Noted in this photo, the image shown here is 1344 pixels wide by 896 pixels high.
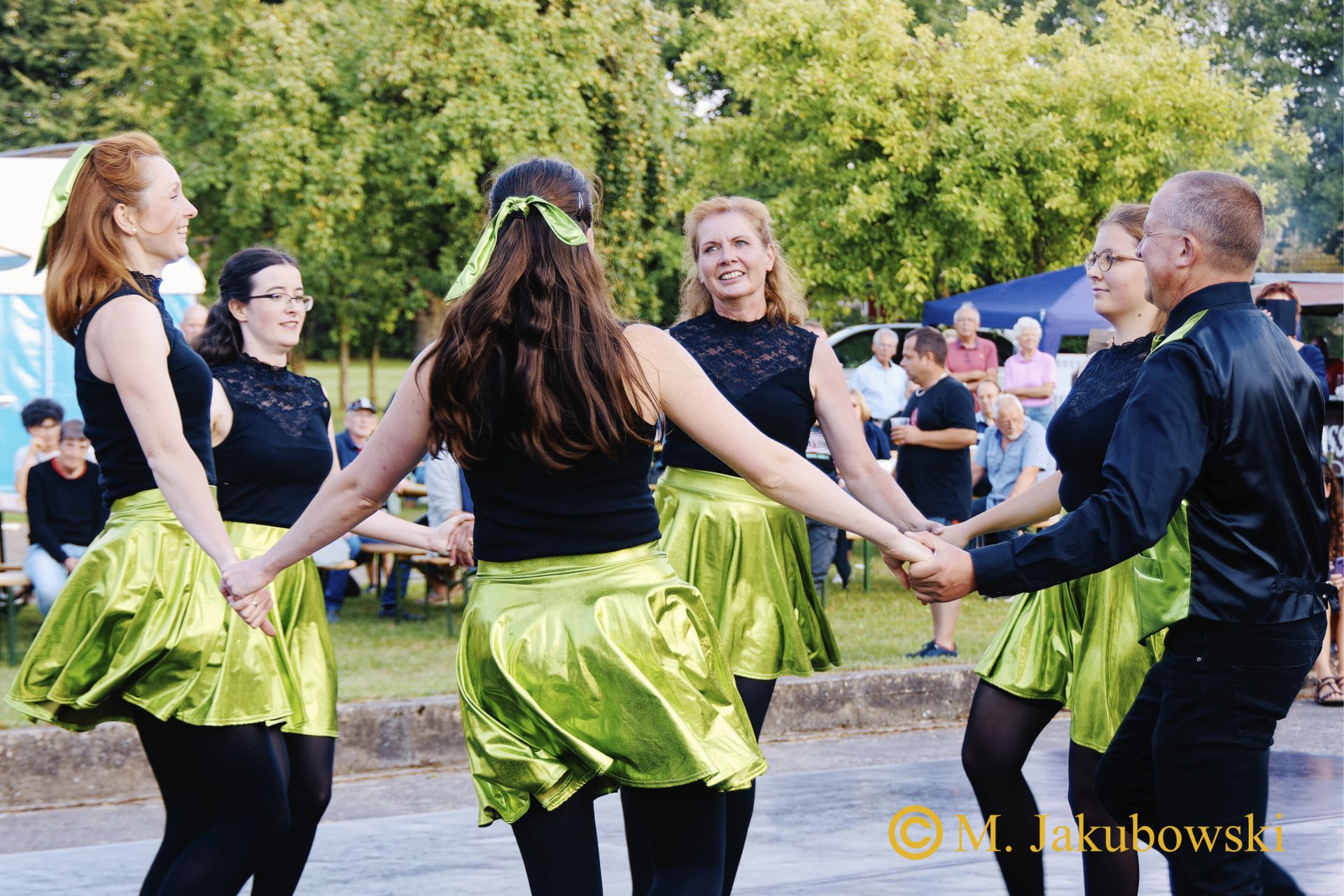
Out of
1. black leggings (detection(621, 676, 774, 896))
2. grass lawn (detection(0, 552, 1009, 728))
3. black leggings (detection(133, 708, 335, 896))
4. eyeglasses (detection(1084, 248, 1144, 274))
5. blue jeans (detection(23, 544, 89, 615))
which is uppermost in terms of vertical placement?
eyeglasses (detection(1084, 248, 1144, 274))

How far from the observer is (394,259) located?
2505cm

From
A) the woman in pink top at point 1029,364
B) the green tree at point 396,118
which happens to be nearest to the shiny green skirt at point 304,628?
the woman in pink top at point 1029,364

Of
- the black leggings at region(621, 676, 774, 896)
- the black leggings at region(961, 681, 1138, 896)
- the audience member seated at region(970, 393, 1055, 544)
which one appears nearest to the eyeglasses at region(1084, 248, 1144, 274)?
the black leggings at region(961, 681, 1138, 896)

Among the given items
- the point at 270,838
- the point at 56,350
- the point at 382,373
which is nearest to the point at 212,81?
the point at 56,350

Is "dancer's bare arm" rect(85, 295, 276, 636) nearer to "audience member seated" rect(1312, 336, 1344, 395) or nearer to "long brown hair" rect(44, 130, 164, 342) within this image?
"long brown hair" rect(44, 130, 164, 342)

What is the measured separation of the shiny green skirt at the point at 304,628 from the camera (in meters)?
3.94

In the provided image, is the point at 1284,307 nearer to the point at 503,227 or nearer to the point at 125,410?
the point at 503,227

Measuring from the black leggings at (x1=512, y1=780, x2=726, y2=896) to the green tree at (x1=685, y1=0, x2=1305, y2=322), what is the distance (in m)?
19.5

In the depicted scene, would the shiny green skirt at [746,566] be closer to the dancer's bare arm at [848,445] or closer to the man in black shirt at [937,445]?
the dancer's bare arm at [848,445]

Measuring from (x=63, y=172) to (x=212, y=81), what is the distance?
22402 mm

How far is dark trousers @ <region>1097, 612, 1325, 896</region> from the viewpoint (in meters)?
2.93

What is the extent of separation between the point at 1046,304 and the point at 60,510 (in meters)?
10.5

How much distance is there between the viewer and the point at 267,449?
13.4ft

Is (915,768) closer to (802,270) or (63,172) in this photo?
(63,172)
